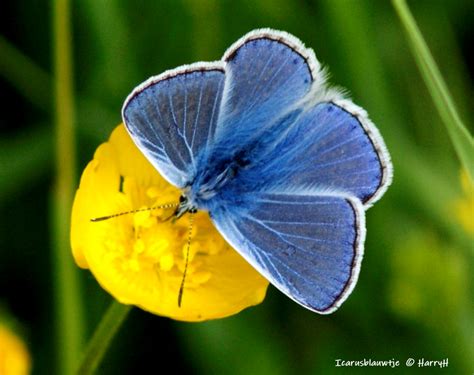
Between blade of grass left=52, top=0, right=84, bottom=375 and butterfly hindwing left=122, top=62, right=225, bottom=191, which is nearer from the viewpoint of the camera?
butterfly hindwing left=122, top=62, right=225, bottom=191

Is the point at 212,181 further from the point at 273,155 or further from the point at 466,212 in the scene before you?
the point at 466,212

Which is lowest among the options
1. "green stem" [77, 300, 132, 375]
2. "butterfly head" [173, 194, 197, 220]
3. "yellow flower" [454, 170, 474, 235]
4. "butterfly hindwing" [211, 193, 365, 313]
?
"yellow flower" [454, 170, 474, 235]

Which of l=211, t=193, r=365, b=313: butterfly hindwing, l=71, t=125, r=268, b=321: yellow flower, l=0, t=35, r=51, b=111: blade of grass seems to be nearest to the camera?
l=211, t=193, r=365, b=313: butterfly hindwing

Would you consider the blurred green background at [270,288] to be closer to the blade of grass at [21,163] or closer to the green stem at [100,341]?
the blade of grass at [21,163]

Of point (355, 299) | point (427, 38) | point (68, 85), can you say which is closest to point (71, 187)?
point (68, 85)

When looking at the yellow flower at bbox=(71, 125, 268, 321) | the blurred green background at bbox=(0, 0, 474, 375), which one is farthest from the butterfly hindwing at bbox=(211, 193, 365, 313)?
the blurred green background at bbox=(0, 0, 474, 375)

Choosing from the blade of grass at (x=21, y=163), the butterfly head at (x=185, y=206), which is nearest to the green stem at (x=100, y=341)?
the butterfly head at (x=185, y=206)

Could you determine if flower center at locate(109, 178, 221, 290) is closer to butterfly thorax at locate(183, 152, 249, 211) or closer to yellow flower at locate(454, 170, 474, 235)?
butterfly thorax at locate(183, 152, 249, 211)
